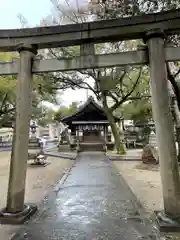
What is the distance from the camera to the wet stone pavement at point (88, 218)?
3873 millimetres

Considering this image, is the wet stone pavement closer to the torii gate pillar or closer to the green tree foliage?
the torii gate pillar

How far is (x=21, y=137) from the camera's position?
486 cm

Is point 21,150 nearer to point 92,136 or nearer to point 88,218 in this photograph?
point 88,218

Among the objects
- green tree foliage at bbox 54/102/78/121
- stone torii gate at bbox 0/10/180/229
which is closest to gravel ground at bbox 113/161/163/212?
stone torii gate at bbox 0/10/180/229

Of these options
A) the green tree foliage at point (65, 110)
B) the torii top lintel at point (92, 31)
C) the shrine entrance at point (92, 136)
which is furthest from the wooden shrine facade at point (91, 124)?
the torii top lintel at point (92, 31)

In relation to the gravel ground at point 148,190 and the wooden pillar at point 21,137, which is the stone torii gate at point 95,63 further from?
the gravel ground at point 148,190

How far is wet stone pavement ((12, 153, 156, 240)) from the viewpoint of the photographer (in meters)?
3.87

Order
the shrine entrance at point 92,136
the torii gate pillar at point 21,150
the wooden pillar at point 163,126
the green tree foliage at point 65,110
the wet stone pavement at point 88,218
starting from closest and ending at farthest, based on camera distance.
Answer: the wet stone pavement at point 88,218, the wooden pillar at point 163,126, the torii gate pillar at point 21,150, the shrine entrance at point 92,136, the green tree foliage at point 65,110

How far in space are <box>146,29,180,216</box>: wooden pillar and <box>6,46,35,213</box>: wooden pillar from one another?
8.73ft

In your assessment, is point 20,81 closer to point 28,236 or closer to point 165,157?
point 28,236

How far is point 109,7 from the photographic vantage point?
7020 mm

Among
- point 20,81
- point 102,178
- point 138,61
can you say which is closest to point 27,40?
point 20,81

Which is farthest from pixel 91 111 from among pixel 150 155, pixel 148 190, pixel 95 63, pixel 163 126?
pixel 163 126

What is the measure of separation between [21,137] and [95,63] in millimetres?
2245
